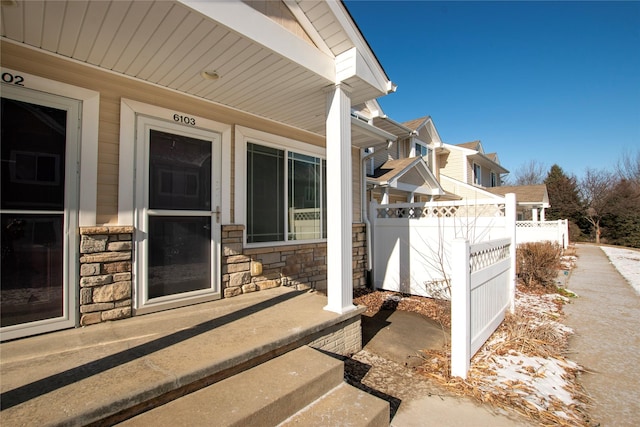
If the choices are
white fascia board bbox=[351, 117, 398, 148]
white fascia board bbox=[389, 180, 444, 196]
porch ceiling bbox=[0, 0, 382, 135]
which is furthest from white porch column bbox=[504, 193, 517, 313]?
white fascia board bbox=[389, 180, 444, 196]

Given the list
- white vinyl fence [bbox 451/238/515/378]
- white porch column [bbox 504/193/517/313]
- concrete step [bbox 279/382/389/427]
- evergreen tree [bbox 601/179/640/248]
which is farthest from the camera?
evergreen tree [bbox 601/179/640/248]

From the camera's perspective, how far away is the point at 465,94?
11.9m

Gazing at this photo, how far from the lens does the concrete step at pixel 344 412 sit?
6.24 ft

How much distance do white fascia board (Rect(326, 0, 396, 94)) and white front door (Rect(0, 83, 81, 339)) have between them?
8.62 ft

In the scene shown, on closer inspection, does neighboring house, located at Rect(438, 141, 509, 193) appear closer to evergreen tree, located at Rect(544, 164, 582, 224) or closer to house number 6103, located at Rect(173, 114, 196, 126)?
evergreen tree, located at Rect(544, 164, 582, 224)

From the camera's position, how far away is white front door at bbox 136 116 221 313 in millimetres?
3168

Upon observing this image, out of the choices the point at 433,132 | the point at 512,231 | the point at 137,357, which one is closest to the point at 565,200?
the point at 433,132

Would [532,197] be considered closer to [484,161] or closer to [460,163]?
[484,161]

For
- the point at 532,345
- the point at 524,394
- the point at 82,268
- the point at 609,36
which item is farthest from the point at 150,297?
the point at 609,36

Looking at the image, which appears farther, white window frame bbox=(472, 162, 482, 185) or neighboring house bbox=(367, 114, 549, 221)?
white window frame bbox=(472, 162, 482, 185)

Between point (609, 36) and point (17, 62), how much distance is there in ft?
37.7

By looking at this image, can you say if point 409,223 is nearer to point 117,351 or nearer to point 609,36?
point 117,351

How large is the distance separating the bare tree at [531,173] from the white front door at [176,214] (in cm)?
3855

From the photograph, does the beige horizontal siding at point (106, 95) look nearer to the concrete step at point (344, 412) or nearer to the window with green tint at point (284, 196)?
the window with green tint at point (284, 196)
